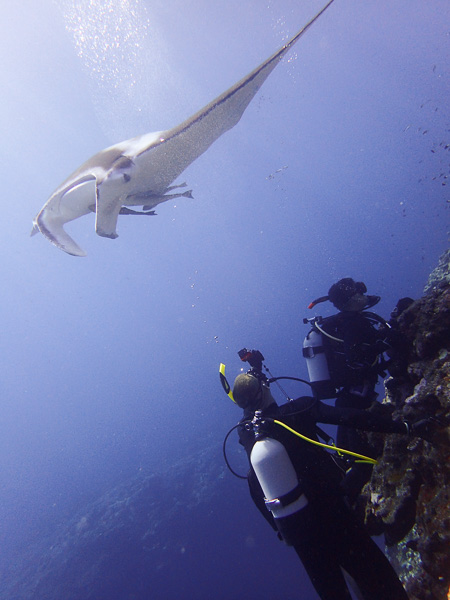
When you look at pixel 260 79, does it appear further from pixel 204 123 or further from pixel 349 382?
pixel 349 382

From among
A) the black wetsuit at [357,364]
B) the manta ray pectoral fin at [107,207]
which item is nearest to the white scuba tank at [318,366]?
the black wetsuit at [357,364]

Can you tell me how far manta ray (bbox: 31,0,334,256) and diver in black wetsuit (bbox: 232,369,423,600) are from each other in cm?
234

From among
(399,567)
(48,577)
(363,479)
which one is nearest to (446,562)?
(363,479)

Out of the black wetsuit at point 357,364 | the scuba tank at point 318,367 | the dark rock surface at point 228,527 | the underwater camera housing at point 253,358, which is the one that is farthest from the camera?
the scuba tank at point 318,367

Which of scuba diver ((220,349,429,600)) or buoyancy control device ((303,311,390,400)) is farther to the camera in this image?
buoyancy control device ((303,311,390,400))

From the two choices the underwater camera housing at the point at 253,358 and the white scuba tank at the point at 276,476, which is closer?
the white scuba tank at the point at 276,476

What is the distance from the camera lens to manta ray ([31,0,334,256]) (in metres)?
2.26

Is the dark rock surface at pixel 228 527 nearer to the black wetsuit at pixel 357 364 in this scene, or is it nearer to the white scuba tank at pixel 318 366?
the black wetsuit at pixel 357 364

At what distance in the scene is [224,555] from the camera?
1330 cm

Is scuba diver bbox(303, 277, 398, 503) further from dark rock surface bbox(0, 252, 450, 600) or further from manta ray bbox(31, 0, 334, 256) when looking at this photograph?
manta ray bbox(31, 0, 334, 256)

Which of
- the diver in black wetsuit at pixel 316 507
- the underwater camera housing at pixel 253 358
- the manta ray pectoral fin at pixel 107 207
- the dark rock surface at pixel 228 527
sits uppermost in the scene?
the manta ray pectoral fin at pixel 107 207

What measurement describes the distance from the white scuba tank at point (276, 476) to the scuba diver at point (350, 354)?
1471mm

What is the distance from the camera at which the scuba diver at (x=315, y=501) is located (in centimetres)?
241

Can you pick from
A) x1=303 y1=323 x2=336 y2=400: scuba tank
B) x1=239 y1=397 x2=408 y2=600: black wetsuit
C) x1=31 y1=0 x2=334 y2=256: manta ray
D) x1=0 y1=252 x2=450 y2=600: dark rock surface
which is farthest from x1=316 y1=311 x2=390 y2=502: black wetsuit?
x1=31 y1=0 x2=334 y2=256: manta ray
